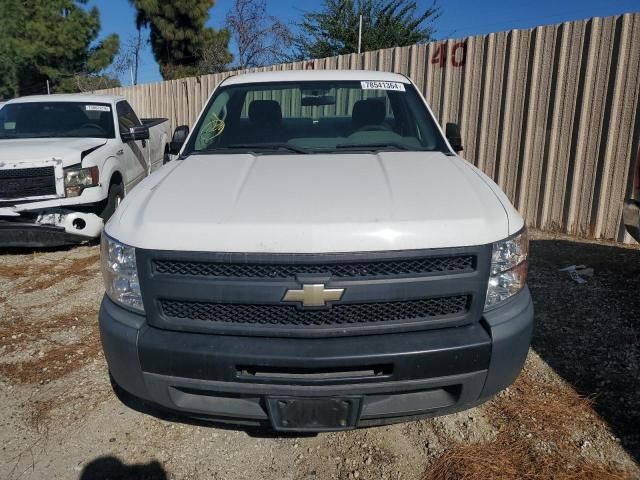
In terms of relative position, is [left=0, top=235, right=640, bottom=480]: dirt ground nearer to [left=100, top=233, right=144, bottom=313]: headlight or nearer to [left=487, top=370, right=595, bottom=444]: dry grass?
[left=487, top=370, right=595, bottom=444]: dry grass

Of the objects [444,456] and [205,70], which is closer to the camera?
[444,456]

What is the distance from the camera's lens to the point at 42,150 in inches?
208

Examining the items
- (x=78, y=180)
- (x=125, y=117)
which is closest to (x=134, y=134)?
(x=125, y=117)

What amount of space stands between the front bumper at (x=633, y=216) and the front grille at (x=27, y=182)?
17.4 ft

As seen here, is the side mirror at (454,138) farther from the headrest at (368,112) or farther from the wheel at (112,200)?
the wheel at (112,200)

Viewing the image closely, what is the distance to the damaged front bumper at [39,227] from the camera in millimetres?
5156

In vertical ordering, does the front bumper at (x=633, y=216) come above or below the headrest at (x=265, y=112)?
below

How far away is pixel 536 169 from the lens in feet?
20.4

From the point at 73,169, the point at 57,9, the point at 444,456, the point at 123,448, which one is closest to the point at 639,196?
the point at 444,456

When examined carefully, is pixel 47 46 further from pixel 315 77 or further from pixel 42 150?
pixel 315 77

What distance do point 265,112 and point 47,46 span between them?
108 ft

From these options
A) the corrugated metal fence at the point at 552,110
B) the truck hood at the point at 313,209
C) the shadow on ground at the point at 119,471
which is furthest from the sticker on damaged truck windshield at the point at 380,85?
the corrugated metal fence at the point at 552,110

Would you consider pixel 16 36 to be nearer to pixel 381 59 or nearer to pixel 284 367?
pixel 381 59

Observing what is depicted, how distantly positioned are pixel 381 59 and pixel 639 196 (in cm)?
546
